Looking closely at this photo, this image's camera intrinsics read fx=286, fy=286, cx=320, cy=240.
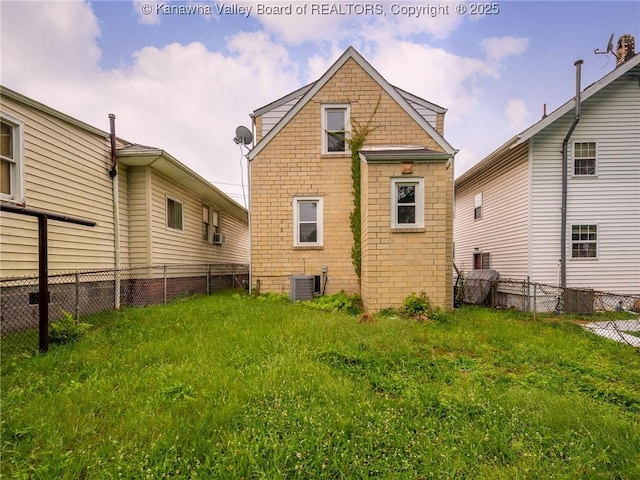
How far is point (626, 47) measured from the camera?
1058 centimetres

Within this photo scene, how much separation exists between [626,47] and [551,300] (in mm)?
9846

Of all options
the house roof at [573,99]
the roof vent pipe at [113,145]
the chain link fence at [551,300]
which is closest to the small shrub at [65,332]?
the roof vent pipe at [113,145]

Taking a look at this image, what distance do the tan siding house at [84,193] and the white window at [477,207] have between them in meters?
12.4

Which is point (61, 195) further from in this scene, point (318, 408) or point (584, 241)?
point (584, 241)

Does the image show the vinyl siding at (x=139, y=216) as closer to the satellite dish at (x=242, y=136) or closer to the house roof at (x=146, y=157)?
the house roof at (x=146, y=157)

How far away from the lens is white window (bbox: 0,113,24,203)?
18.1ft

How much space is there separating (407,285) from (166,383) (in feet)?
18.7

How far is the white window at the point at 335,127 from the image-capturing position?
9.82 m

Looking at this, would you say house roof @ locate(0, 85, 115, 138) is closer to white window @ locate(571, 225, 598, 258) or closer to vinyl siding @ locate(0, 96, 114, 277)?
vinyl siding @ locate(0, 96, 114, 277)

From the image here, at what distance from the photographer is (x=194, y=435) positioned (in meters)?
2.43

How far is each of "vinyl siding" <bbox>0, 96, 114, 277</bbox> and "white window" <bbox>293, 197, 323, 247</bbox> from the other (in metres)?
5.38

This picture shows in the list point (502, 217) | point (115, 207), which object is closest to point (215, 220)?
point (115, 207)

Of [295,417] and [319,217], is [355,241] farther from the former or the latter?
[295,417]

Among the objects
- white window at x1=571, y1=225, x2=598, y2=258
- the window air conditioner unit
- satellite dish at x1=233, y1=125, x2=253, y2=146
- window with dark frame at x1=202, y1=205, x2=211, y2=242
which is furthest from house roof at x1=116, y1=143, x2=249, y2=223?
white window at x1=571, y1=225, x2=598, y2=258
